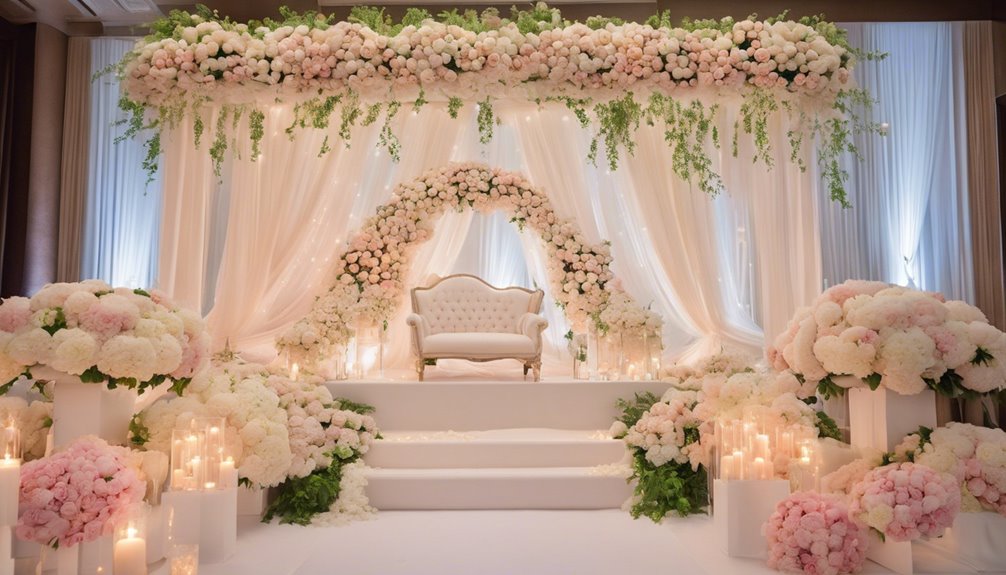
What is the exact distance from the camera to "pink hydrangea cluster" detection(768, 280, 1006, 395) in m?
3.94

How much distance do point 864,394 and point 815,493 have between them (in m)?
0.75

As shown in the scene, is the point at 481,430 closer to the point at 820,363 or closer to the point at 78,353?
the point at 820,363

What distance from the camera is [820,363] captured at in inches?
171

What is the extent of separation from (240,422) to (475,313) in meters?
3.78

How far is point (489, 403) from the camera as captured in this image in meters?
6.43

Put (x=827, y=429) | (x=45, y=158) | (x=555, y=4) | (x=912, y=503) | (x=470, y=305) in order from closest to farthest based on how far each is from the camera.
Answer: (x=912, y=503)
(x=827, y=429)
(x=470, y=305)
(x=555, y=4)
(x=45, y=158)

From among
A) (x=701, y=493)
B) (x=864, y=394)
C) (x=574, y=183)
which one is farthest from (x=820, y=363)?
(x=574, y=183)

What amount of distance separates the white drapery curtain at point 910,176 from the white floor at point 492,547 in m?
5.34

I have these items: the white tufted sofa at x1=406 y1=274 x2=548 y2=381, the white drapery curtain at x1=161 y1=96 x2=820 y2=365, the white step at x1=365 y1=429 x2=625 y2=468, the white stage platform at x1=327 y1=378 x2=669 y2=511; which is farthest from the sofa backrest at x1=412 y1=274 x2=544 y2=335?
the white step at x1=365 y1=429 x2=625 y2=468

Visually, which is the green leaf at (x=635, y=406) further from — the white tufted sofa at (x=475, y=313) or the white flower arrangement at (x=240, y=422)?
the white flower arrangement at (x=240, y=422)

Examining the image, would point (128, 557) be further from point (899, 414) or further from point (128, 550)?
point (899, 414)

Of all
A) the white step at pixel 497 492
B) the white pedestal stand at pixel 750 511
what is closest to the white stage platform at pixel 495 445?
the white step at pixel 497 492

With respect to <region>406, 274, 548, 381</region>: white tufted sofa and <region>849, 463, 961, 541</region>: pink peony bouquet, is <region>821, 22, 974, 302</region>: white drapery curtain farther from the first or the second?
<region>849, 463, 961, 541</region>: pink peony bouquet

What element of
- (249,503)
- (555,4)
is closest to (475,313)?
(555,4)
